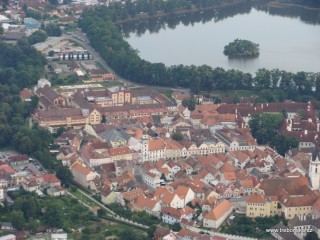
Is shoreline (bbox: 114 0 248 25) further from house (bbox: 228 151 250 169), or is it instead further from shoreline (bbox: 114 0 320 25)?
house (bbox: 228 151 250 169)

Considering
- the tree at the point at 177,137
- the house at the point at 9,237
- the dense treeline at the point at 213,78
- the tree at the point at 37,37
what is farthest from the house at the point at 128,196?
the tree at the point at 37,37

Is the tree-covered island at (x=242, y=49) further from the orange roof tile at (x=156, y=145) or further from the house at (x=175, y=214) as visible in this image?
the house at (x=175, y=214)

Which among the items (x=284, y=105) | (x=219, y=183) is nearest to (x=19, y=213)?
(x=219, y=183)

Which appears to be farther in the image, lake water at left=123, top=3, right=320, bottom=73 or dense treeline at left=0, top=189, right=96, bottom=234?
lake water at left=123, top=3, right=320, bottom=73

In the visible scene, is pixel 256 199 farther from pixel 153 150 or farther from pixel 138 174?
pixel 153 150

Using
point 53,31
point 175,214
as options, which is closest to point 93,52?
point 53,31

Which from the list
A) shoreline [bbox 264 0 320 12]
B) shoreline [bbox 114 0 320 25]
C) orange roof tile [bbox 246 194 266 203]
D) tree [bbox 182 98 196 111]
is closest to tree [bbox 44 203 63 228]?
orange roof tile [bbox 246 194 266 203]
